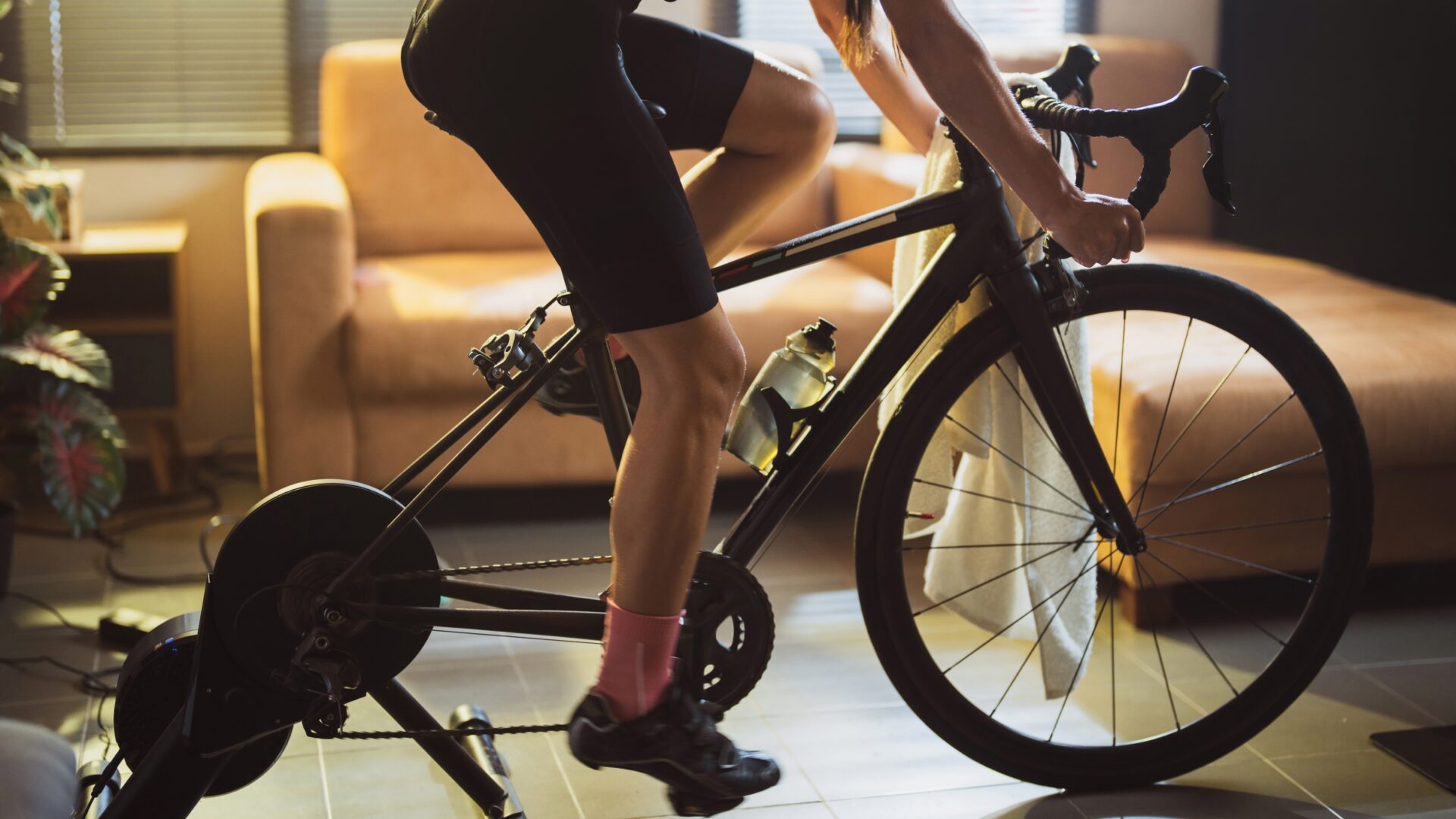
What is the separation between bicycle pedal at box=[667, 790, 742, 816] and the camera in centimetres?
144

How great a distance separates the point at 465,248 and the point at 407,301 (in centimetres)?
54

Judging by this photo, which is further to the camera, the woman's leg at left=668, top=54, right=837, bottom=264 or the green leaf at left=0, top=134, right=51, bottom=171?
the green leaf at left=0, top=134, right=51, bottom=171

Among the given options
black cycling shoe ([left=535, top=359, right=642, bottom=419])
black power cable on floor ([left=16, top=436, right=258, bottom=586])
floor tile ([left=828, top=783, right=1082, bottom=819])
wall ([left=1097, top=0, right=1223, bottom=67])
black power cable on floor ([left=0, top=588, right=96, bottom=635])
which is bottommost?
black power cable on floor ([left=16, top=436, right=258, bottom=586])

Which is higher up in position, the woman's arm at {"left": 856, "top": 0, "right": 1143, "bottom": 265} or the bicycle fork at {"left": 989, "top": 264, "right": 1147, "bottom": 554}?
the woman's arm at {"left": 856, "top": 0, "right": 1143, "bottom": 265}

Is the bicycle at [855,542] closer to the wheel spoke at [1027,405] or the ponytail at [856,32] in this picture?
the wheel spoke at [1027,405]

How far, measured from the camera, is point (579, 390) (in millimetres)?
1615

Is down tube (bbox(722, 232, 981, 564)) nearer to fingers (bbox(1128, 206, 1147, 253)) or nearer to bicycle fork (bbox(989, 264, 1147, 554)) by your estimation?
bicycle fork (bbox(989, 264, 1147, 554))

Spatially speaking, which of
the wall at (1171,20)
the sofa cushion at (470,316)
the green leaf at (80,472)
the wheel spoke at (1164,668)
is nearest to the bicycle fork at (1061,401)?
the wheel spoke at (1164,668)

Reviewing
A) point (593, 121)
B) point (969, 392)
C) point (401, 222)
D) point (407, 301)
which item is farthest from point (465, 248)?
point (593, 121)

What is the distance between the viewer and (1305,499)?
2.23 m

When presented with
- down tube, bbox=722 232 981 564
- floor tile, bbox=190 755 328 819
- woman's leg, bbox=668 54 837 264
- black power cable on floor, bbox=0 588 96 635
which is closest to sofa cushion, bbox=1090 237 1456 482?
down tube, bbox=722 232 981 564

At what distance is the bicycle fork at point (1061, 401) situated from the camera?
1552 mm

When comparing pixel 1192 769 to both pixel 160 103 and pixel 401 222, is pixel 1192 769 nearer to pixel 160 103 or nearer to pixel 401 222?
pixel 401 222

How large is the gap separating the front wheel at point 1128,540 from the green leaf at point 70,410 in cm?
142
